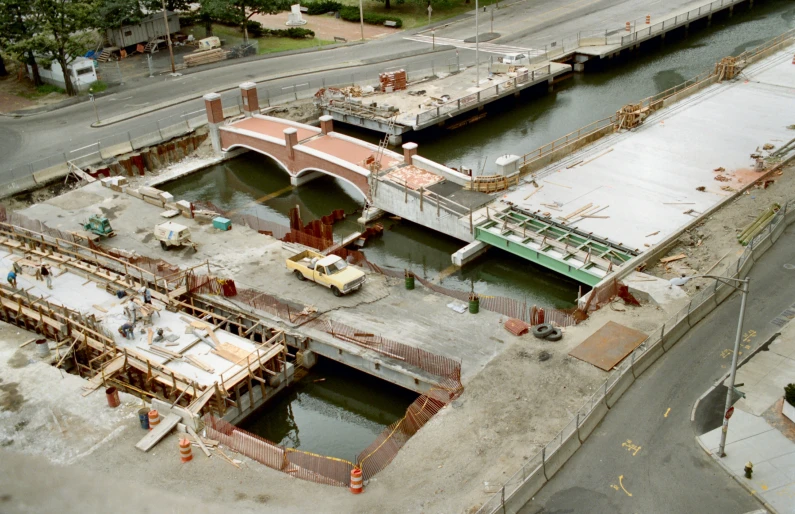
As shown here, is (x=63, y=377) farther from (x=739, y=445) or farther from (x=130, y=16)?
(x=130, y=16)

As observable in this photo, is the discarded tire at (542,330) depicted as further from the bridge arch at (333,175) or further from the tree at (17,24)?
the tree at (17,24)

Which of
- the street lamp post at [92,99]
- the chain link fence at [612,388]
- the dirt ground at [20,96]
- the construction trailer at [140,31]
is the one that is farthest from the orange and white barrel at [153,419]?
the construction trailer at [140,31]

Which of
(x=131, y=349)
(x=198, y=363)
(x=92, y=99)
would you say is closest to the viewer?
(x=198, y=363)

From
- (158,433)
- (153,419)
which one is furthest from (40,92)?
(158,433)

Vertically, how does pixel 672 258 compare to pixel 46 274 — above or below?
below

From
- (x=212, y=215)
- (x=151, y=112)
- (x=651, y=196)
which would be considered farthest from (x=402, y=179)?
(x=151, y=112)

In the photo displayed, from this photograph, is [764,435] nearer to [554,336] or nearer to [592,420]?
[592,420]

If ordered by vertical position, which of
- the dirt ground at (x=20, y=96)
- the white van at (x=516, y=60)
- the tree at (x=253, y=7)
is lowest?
the white van at (x=516, y=60)
